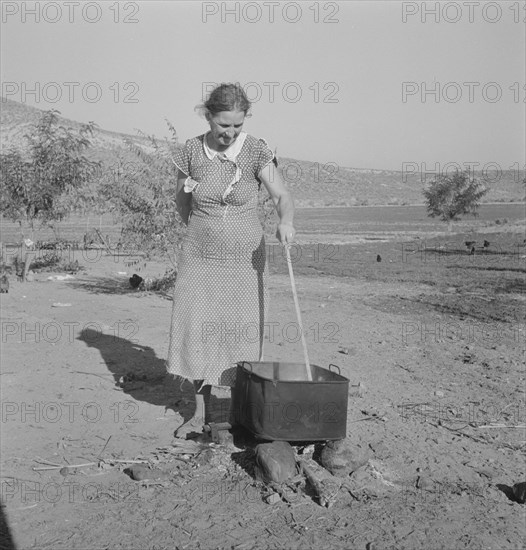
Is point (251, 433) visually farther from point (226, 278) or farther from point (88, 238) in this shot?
point (88, 238)

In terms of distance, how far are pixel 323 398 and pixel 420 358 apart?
3150 mm

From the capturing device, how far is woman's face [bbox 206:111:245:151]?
4.29 metres

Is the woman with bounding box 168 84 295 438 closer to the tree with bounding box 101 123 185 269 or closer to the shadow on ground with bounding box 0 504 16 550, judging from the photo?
the shadow on ground with bounding box 0 504 16 550

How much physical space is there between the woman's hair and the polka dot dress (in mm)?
301

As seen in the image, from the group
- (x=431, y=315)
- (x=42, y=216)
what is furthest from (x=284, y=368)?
(x=42, y=216)

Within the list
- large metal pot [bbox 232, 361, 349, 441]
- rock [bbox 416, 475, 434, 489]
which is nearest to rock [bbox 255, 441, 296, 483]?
large metal pot [bbox 232, 361, 349, 441]

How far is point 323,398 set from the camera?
13.6 ft

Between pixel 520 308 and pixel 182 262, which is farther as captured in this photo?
pixel 520 308

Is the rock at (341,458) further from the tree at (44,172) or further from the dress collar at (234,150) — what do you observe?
the tree at (44,172)

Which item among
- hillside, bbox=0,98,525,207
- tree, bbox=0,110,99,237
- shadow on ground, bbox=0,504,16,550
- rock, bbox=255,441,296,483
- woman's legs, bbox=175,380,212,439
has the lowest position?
shadow on ground, bbox=0,504,16,550

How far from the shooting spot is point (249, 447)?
4.46 metres

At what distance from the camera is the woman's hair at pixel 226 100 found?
423 centimetres

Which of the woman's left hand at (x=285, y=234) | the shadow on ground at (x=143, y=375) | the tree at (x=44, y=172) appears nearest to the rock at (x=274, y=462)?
the woman's left hand at (x=285, y=234)

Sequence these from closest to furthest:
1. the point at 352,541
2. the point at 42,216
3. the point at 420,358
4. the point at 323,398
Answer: the point at 352,541
the point at 323,398
the point at 420,358
the point at 42,216
